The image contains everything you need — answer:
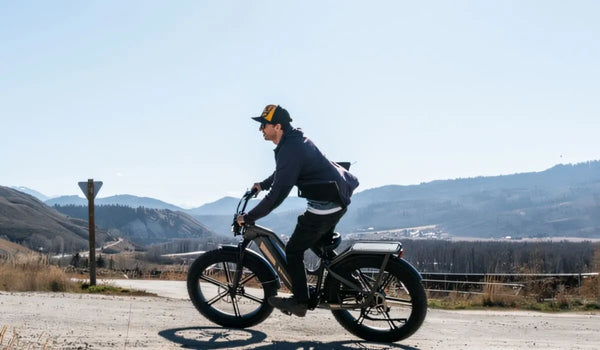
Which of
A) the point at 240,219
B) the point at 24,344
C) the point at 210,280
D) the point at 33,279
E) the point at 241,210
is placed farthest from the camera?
the point at 33,279

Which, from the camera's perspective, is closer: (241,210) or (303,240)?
(303,240)

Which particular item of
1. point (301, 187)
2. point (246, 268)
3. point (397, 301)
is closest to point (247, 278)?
point (246, 268)

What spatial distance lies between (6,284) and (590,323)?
39.1 feet

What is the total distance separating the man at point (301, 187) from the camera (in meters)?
6.87

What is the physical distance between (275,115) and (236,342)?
2279 millimetres

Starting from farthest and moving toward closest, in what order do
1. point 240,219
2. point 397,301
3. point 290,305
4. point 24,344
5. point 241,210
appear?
point 241,210 < point 240,219 < point 290,305 < point 397,301 < point 24,344

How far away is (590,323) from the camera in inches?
416

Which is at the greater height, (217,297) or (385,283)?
(385,283)

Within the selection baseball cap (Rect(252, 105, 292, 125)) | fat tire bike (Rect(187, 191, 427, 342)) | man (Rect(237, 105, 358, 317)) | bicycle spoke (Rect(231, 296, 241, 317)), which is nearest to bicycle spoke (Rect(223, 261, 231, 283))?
fat tire bike (Rect(187, 191, 427, 342))

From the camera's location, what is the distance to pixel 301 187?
23.0ft

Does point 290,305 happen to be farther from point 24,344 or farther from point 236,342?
point 24,344

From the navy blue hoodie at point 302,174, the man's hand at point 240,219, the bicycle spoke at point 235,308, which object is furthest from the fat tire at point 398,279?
the bicycle spoke at point 235,308

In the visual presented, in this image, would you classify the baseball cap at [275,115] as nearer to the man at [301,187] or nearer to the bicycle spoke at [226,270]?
the man at [301,187]

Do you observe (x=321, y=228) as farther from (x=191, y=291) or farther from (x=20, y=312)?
(x=20, y=312)
